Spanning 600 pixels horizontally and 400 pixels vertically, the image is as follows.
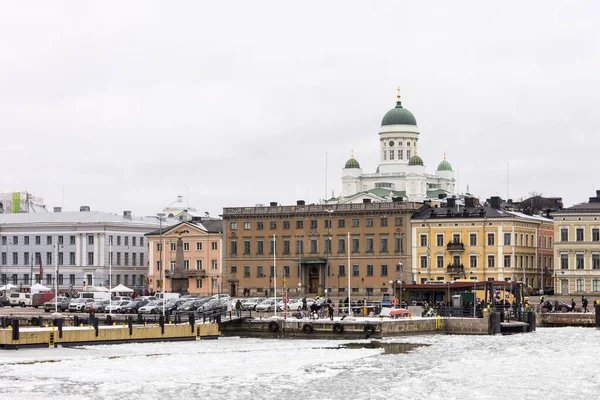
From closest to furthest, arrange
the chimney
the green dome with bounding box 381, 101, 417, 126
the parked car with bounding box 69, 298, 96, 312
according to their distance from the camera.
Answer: the parked car with bounding box 69, 298, 96, 312
the chimney
the green dome with bounding box 381, 101, 417, 126

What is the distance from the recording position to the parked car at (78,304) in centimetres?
9994

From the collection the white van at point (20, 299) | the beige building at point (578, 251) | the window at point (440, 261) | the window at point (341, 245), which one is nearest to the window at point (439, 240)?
the window at point (440, 261)

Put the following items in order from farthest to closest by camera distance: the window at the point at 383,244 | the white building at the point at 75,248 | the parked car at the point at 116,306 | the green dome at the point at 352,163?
the green dome at the point at 352,163 < the white building at the point at 75,248 < the window at the point at 383,244 < the parked car at the point at 116,306

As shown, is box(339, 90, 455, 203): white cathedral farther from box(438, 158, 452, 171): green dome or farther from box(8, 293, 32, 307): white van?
box(8, 293, 32, 307): white van

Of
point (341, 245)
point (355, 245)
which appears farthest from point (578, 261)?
point (341, 245)

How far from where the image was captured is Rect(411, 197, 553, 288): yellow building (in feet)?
403

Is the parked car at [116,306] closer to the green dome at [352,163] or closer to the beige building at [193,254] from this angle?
the beige building at [193,254]

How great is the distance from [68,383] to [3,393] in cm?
350

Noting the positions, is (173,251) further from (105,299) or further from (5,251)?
(105,299)

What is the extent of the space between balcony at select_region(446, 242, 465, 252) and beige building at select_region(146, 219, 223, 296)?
2489 centimetres

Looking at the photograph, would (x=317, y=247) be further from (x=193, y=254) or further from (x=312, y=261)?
(x=193, y=254)

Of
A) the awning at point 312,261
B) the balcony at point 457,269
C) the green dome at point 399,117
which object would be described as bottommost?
the balcony at point 457,269

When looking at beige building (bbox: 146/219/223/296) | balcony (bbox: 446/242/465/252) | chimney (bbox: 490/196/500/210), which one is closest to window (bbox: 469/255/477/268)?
balcony (bbox: 446/242/465/252)

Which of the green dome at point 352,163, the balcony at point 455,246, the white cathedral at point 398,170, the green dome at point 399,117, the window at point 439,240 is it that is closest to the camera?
the balcony at point 455,246
